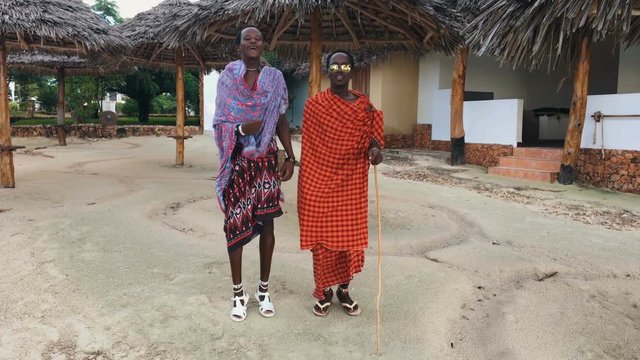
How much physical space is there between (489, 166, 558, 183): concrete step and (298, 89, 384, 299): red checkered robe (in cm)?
655

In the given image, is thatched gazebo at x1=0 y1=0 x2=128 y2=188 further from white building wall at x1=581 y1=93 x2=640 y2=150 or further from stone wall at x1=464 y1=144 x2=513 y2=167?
white building wall at x1=581 y1=93 x2=640 y2=150

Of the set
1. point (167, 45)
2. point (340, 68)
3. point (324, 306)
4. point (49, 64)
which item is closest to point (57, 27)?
point (167, 45)

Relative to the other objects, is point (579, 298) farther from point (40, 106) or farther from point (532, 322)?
point (40, 106)

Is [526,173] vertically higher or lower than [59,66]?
lower

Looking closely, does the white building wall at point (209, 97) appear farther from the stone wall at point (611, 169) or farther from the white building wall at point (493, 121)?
the stone wall at point (611, 169)

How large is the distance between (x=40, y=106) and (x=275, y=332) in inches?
1265

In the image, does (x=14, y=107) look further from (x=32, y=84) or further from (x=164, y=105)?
(x=164, y=105)

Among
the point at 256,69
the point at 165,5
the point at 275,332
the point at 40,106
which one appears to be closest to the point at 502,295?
the point at 275,332

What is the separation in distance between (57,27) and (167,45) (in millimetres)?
1636

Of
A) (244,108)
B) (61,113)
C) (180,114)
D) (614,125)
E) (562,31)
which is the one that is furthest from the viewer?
(61,113)

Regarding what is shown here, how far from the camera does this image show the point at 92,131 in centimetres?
1686

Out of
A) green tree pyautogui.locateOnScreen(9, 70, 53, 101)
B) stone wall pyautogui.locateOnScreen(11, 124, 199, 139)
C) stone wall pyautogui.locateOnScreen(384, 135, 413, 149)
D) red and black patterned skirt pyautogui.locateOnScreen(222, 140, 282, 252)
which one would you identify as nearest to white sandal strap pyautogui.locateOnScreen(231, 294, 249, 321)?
red and black patterned skirt pyautogui.locateOnScreen(222, 140, 282, 252)

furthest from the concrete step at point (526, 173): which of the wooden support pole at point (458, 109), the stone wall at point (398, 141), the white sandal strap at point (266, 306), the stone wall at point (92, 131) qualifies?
the stone wall at point (92, 131)

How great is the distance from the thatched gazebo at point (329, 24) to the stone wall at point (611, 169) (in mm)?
3549
